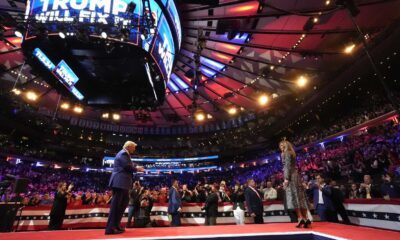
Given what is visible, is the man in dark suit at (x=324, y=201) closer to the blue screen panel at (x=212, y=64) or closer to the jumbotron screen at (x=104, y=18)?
the jumbotron screen at (x=104, y=18)

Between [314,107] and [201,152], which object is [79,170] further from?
[314,107]

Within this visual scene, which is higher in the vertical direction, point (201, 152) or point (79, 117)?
point (79, 117)

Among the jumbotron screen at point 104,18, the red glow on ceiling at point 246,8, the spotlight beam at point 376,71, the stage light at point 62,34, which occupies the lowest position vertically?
the spotlight beam at point 376,71

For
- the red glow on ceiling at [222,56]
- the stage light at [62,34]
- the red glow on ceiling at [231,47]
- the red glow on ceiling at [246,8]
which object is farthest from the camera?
the red glow on ceiling at [222,56]

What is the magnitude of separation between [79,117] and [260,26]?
1109 inches

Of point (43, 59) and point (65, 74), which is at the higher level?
point (43, 59)

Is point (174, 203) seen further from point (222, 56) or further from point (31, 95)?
point (31, 95)

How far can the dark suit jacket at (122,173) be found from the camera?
4629 mm

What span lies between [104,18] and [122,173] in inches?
258

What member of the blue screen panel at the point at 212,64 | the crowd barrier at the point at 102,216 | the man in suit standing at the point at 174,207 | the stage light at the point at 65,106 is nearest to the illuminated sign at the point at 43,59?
the crowd barrier at the point at 102,216

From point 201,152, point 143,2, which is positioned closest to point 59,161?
point 201,152

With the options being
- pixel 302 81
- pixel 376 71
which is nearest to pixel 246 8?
pixel 302 81

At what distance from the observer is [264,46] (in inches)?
485

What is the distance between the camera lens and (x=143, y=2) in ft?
28.5
